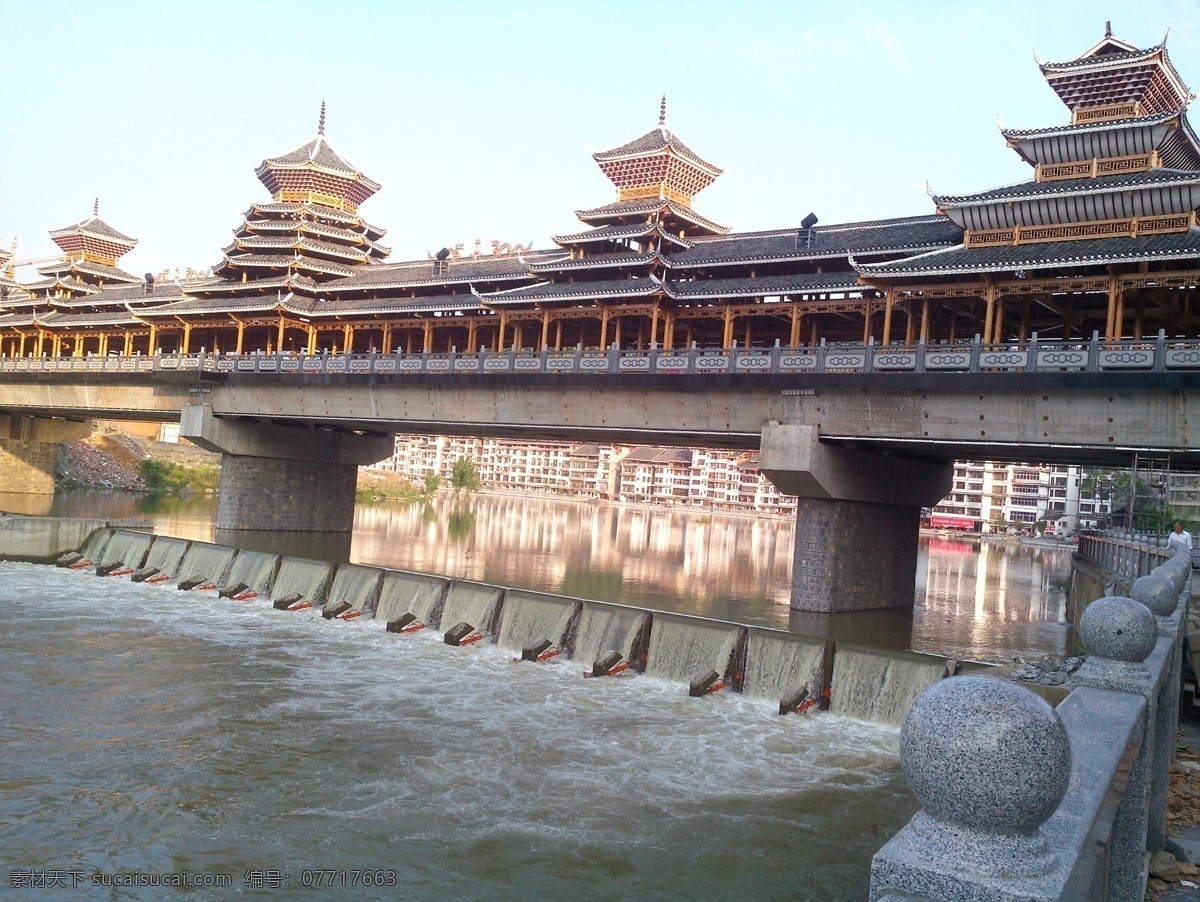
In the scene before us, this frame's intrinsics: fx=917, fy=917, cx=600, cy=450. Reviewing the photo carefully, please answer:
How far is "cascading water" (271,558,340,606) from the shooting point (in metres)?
28.6

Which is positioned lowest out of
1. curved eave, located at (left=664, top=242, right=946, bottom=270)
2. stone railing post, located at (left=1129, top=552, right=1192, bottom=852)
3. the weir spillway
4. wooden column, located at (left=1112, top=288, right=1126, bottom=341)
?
the weir spillway

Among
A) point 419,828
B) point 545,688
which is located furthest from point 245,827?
point 545,688

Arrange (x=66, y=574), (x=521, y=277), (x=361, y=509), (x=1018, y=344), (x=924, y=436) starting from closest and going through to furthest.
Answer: (x=1018, y=344) < (x=924, y=436) < (x=66, y=574) < (x=521, y=277) < (x=361, y=509)

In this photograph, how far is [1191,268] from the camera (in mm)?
24500

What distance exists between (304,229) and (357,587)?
26802mm

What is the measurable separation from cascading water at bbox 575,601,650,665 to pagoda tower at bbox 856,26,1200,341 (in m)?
12.9

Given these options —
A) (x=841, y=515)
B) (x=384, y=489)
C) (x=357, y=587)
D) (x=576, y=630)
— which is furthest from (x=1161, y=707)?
(x=384, y=489)

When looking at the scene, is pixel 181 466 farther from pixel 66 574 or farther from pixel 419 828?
pixel 419 828

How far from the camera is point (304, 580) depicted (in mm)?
28984

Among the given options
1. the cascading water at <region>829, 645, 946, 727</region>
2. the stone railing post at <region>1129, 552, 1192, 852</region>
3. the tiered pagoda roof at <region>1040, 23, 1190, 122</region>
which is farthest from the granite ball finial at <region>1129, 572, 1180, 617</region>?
the tiered pagoda roof at <region>1040, 23, 1190, 122</region>

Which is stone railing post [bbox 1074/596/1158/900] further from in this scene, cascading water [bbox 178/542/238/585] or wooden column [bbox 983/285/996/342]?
cascading water [bbox 178/542/238/585]

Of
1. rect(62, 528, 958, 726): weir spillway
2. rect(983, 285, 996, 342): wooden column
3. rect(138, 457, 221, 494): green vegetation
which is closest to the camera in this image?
rect(62, 528, 958, 726): weir spillway

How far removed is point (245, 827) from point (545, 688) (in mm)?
8794

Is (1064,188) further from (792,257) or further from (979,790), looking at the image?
(979,790)
